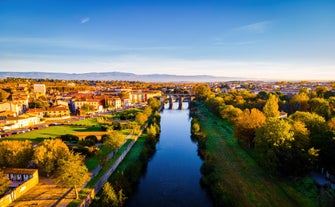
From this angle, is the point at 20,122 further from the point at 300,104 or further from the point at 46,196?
the point at 300,104

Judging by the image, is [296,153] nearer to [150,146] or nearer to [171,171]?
[171,171]

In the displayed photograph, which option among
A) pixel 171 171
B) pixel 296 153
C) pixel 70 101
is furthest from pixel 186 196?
pixel 70 101

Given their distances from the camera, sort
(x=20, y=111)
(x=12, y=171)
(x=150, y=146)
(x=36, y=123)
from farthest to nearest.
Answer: (x=20, y=111)
(x=36, y=123)
(x=150, y=146)
(x=12, y=171)

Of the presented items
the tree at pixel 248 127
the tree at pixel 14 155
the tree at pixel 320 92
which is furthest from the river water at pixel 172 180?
the tree at pixel 320 92

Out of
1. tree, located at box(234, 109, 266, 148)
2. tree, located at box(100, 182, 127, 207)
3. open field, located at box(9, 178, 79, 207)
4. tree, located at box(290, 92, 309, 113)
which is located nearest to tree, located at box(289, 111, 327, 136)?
tree, located at box(234, 109, 266, 148)

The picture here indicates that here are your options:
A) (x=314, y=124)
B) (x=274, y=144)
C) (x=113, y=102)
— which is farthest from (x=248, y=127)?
(x=113, y=102)

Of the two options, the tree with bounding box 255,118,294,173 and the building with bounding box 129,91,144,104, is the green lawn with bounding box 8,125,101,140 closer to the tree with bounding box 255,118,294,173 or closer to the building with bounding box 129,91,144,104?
Result: the tree with bounding box 255,118,294,173
